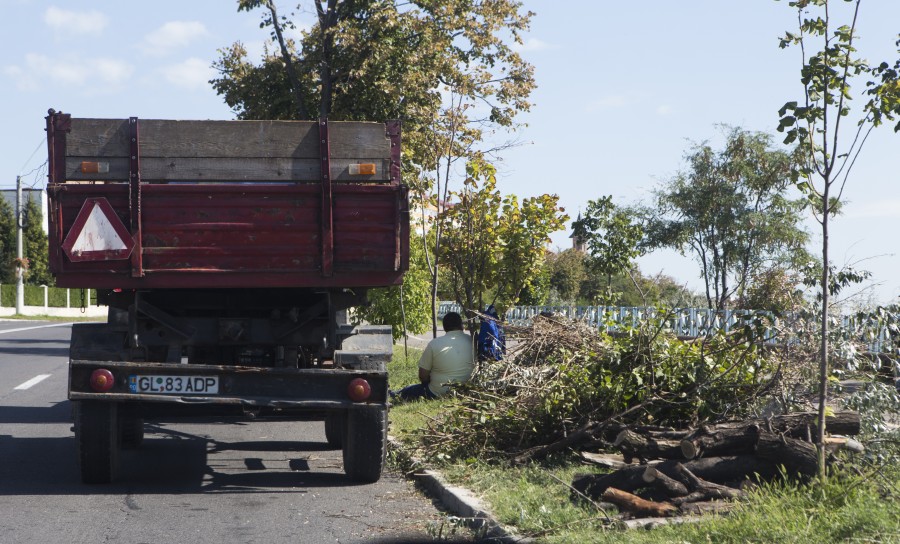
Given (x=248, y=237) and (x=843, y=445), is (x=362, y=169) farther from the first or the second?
(x=843, y=445)

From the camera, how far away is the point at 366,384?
7.79 meters

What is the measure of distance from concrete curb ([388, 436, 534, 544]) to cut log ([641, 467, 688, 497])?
885 mm

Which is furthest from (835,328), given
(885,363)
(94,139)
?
(94,139)

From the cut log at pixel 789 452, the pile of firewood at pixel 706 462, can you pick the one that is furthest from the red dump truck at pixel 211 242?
the cut log at pixel 789 452

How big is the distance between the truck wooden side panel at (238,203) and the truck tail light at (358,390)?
0.75m

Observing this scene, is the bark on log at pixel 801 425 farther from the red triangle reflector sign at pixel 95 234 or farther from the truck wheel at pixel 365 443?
the red triangle reflector sign at pixel 95 234

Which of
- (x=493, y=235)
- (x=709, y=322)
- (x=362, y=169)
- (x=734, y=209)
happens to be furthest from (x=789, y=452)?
(x=734, y=209)

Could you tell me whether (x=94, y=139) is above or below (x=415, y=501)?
above

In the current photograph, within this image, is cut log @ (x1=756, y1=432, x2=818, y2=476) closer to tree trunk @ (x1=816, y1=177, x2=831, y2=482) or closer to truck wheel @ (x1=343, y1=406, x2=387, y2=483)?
tree trunk @ (x1=816, y1=177, x2=831, y2=482)

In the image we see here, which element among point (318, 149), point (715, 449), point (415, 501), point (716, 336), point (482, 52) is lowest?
point (415, 501)

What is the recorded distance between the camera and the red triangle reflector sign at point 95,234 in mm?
7520

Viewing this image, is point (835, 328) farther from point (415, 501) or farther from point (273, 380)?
point (273, 380)

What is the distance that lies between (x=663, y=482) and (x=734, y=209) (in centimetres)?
3312

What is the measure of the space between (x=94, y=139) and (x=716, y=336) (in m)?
5.06
